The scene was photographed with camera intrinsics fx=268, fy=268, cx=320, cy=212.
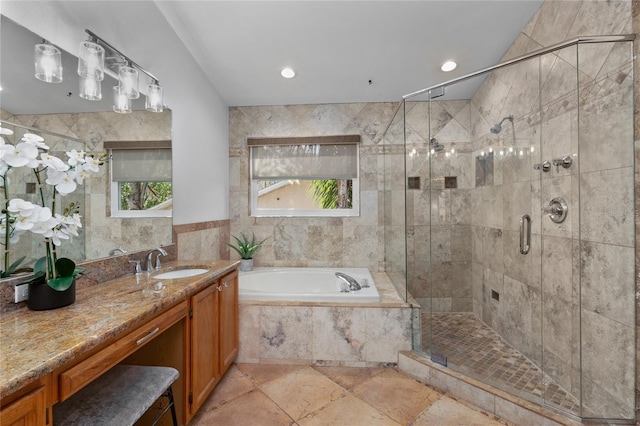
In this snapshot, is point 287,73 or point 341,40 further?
point 287,73

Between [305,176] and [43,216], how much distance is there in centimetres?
236

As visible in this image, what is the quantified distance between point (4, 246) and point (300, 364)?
178 centimetres

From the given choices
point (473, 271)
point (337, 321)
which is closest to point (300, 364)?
point (337, 321)

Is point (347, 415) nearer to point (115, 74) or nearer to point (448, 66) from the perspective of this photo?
point (115, 74)

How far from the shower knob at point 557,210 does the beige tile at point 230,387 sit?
7.28 feet

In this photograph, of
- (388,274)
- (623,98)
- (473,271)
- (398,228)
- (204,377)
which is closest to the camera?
(623,98)

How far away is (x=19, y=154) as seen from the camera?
0.94 metres

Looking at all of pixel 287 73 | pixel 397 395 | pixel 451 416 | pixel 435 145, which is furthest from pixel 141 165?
pixel 435 145

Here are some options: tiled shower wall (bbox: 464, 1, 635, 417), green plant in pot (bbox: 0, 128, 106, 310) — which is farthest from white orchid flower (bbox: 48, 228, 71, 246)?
tiled shower wall (bbox: 464, 1, 635, 417)

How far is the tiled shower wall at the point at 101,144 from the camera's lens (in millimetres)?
1226

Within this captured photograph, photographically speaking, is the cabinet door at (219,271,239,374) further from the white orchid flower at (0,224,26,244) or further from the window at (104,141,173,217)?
the white orchid flower at (0,224,26,244)

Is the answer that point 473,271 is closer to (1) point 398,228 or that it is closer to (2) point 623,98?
(1) point 398,228

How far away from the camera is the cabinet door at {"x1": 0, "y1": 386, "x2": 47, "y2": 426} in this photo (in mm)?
593

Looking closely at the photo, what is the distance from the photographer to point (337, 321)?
A: 1.99 metres
